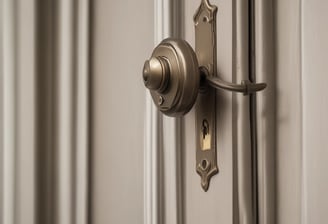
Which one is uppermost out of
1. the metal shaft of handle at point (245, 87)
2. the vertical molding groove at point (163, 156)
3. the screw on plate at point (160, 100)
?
the metal shaft of handle at point (245, 87)

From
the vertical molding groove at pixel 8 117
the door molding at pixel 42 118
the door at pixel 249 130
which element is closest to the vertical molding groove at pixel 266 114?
the door at pixel 249 130

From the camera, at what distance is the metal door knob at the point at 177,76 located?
1.20 feet

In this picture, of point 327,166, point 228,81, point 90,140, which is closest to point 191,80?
point 228,81

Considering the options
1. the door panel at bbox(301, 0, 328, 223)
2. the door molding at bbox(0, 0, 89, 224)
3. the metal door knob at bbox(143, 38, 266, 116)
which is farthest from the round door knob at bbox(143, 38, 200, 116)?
the door molding at bbox(0, 0, 89, 224)

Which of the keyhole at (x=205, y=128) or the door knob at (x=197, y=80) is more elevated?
the door knob at (x=197, y=80)

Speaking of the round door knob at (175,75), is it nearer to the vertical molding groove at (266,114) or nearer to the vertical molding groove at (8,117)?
the vertical molding groove at (266,114)

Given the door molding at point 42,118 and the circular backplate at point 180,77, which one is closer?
the circular backplate at point 180,77

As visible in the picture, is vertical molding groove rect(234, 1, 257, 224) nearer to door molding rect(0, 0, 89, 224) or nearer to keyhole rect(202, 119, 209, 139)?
keyhole rect(202, 119, 209, 139)

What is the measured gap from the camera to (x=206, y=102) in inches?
15.5

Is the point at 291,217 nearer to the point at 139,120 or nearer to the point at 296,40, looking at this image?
the point at 296,40

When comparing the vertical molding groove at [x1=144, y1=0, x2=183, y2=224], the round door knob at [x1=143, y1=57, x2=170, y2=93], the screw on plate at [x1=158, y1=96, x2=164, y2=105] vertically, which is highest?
the round door knob at [x1=143, y1=57, x2=170, y2=93]

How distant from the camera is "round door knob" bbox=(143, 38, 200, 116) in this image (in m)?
0.36

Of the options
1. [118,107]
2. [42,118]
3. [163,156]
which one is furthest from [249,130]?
[42,118]

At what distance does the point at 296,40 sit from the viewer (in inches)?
13.0
